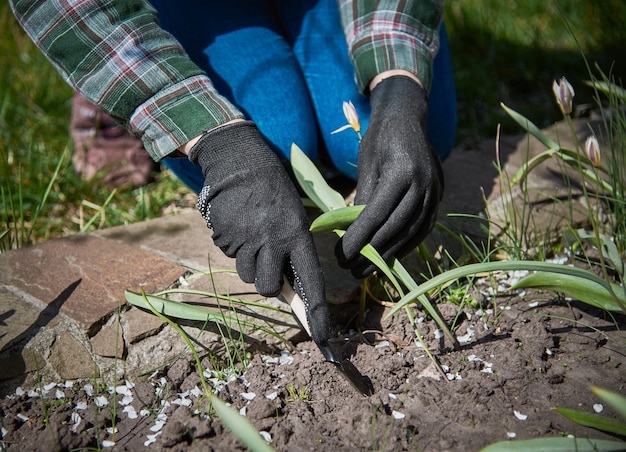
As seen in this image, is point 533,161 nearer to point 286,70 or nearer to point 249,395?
point 286,70

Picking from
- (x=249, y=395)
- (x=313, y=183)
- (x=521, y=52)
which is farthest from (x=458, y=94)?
(x=249, y=395)

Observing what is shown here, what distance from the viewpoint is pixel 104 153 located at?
2014 mm

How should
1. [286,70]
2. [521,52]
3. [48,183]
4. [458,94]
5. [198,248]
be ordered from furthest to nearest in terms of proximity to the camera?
1. [521,52]
2. [458,94]
3. [48,183]
4. [286,70]
5. [198,248]

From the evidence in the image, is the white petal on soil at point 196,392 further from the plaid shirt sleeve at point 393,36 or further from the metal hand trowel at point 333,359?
the plaid shirt sleeve at point 393,36

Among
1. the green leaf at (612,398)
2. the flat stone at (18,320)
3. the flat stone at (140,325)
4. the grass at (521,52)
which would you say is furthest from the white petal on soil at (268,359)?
the grass at (521,52)

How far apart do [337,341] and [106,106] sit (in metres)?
0.67

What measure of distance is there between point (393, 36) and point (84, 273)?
90 centimetres

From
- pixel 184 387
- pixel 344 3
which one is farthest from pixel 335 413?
pixel 344 3

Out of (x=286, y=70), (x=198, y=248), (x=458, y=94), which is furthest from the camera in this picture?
(x=458, y=94)

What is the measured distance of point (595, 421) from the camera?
941 millimetres

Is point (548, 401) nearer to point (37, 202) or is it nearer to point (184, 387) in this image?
point (184, 387)

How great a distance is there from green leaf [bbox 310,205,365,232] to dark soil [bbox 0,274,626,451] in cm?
25

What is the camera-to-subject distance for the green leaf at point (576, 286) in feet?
3.67

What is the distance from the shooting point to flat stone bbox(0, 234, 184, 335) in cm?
127
